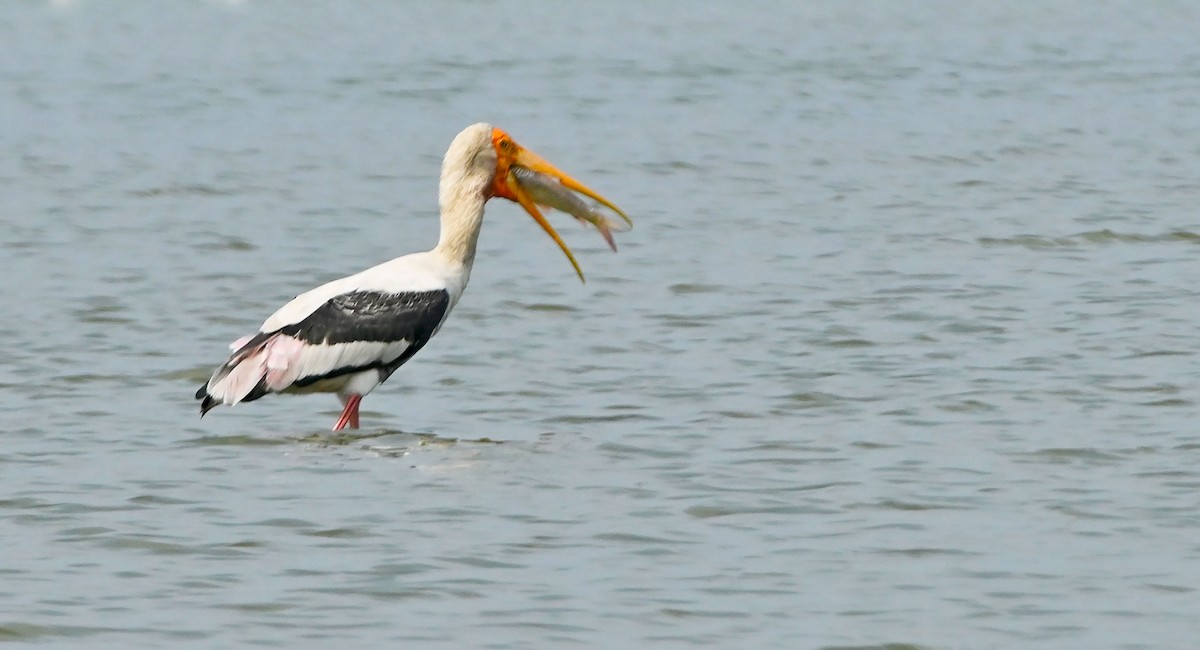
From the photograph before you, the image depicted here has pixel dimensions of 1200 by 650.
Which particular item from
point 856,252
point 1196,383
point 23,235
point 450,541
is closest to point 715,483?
point 450,541

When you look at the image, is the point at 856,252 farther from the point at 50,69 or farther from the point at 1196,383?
the point at 50,69

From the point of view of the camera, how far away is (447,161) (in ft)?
37.5

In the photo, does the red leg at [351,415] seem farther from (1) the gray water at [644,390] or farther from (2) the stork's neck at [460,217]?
(2) the stork's neck at [460,217]

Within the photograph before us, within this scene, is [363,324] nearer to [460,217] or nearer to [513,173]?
[460,217]

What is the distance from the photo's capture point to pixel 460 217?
1120 cm

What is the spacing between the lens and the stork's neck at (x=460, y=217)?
11133 mm

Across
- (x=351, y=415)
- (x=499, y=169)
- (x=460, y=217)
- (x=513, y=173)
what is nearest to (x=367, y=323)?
(x=351, y=415)

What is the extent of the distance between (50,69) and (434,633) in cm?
2655

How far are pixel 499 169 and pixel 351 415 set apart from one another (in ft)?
5.20

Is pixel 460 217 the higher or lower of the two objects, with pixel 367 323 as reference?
higher

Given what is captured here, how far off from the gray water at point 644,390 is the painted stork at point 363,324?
0.28 meters

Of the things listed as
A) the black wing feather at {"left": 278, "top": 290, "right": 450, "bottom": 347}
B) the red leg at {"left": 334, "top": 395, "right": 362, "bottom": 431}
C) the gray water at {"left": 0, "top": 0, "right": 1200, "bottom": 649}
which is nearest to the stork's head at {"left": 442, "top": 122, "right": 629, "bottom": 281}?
the black wing feather at {"left": 278, "top": 290, "right": 450, "bottom": 347}

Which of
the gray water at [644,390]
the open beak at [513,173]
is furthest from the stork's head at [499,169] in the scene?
the gray water at [644,390]

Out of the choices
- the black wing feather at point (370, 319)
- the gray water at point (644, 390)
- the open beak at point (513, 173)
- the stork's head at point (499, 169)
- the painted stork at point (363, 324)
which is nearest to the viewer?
the gray water at point (644, 390)
